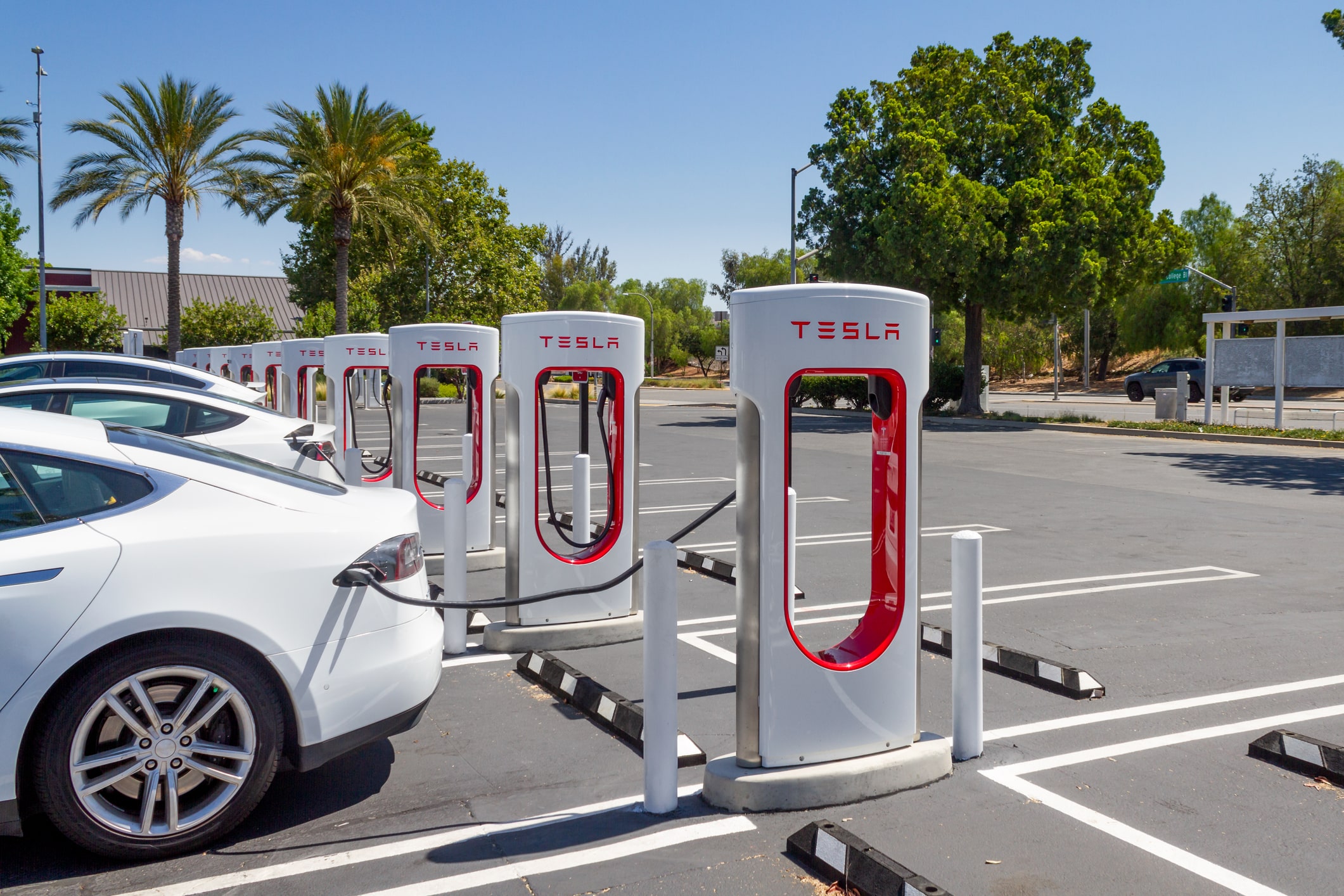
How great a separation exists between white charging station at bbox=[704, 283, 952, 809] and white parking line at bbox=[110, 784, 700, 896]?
18.4 inches

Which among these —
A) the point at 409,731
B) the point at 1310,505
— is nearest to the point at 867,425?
the point at 1310,505

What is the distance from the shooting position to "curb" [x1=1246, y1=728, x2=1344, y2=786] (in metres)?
4.21

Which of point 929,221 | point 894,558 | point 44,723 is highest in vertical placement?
point 929,221

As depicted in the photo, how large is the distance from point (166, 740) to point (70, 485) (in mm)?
918

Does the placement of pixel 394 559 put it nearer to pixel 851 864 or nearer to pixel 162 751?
pixel 162 751

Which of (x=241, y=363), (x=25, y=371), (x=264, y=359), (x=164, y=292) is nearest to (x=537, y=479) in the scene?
(x=25, y=371)

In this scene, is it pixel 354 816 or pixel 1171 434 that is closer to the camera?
pixel 354 816

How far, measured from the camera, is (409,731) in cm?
486

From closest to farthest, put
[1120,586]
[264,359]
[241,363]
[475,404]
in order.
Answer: [1120,586] → [475,404] → [264,359] → [241,363]

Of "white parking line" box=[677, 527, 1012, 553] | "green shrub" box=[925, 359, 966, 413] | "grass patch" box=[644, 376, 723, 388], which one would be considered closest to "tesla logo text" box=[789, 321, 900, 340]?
"white parking line" box=[677, 527, 1012, 553]

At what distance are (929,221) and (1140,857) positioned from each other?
966 inches

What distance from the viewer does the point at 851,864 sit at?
333cm

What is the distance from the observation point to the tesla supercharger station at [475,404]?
330 inches

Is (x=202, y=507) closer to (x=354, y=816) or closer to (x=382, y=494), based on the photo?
(x=382, y=494)
